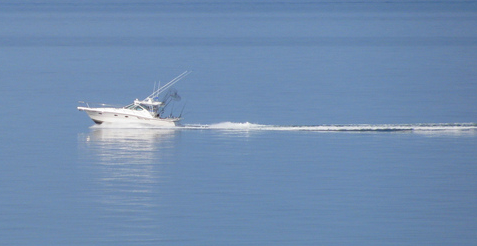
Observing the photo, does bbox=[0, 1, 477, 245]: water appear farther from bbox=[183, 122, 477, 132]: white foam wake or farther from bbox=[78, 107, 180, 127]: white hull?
bbox=[78, 107, 180, 127]: white hull

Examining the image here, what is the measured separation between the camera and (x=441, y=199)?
36.3m

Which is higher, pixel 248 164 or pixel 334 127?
pixel 334 127

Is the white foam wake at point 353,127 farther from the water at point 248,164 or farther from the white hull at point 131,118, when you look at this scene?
the white hull at point 131,118

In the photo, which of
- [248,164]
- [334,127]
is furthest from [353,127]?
[248,164]

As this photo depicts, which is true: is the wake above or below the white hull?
below

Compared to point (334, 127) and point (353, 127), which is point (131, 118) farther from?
point (353, 127)

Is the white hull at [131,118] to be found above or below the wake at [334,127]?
above

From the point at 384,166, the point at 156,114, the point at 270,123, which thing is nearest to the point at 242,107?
the point at 270,123

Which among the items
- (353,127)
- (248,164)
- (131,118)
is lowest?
(248,164)

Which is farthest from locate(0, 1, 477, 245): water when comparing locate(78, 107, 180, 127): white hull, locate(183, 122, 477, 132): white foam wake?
locate(78, 107, 180, 127): white hull

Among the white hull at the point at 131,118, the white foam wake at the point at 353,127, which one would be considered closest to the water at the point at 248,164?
the white foam wake at the point at 353,127

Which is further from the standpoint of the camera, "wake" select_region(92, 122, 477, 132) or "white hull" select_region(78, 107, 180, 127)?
"white hull" select_region(78, 107, 180, 127)

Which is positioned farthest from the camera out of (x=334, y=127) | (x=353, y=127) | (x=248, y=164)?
(x=334, y=127)

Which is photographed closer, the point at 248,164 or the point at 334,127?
the point at 248,164
